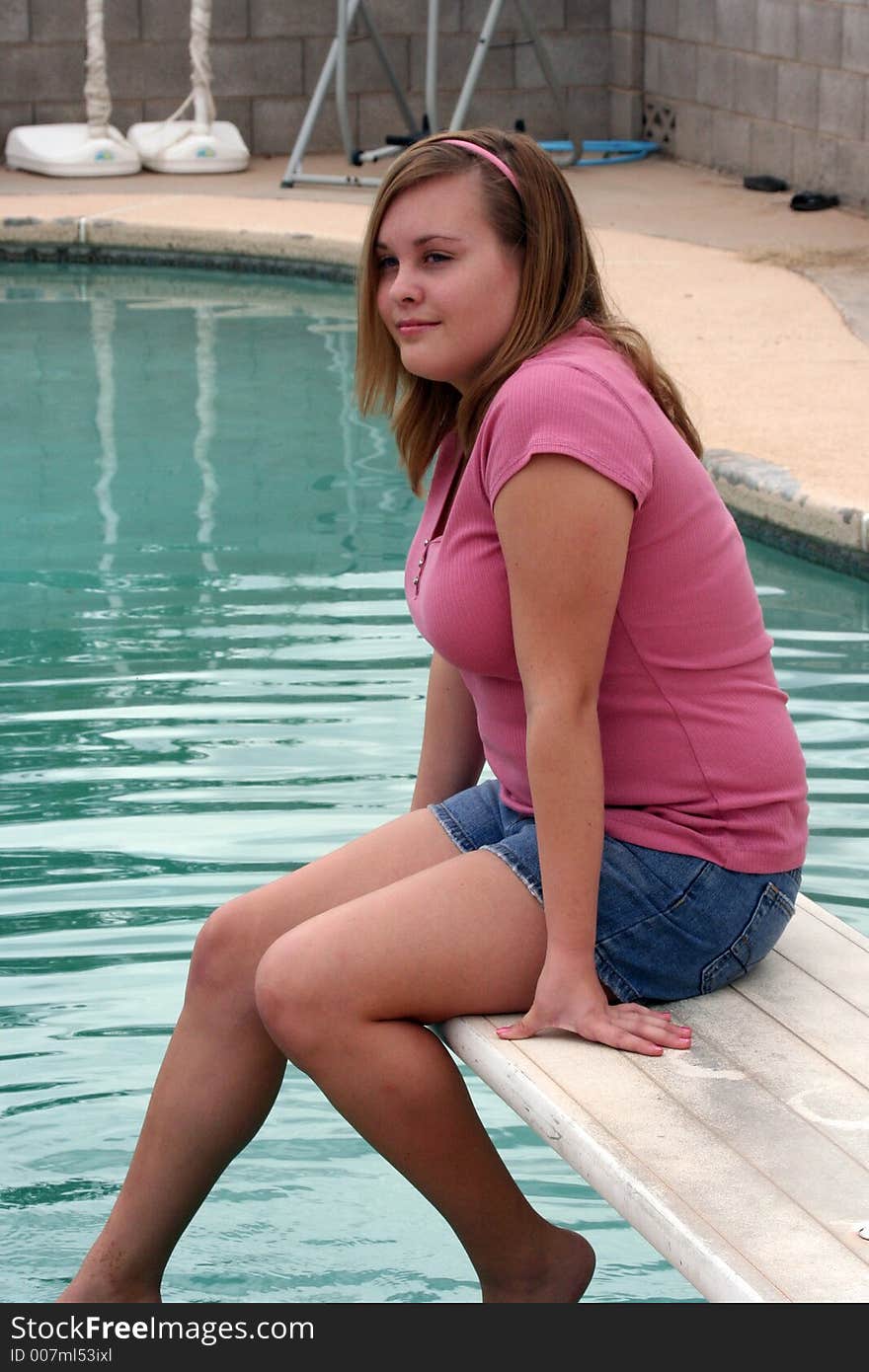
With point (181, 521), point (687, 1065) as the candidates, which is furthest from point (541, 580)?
point (181, 521)

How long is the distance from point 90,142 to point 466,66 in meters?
2.07

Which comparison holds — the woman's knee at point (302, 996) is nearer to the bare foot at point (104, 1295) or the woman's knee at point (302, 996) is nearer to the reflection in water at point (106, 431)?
the bare foot at point (104, 1295)

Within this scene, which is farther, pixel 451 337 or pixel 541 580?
pixel 451 337

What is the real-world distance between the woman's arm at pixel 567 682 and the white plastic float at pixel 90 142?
8.12 meters

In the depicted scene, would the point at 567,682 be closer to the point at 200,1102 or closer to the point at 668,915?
the point at 668,915

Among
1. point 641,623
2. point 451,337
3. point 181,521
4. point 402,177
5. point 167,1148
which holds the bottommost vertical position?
point 181,521

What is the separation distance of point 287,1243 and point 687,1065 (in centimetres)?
62

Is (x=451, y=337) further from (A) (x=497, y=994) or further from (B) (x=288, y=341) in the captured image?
(B) (x=288, y=341)

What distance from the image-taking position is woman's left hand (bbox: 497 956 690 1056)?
66.3 inches

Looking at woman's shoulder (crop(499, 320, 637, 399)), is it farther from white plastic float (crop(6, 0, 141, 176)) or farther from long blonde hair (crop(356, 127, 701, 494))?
white plastic float (crop(6, 0, 141, 176))

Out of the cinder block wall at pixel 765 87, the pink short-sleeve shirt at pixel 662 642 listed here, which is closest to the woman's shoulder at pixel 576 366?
the pink short-sleeve shirt at pixel 662 642

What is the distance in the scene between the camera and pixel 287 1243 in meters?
2.09

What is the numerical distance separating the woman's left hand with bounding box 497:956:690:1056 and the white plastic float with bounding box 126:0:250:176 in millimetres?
8264

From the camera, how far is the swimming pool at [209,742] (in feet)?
7.00
